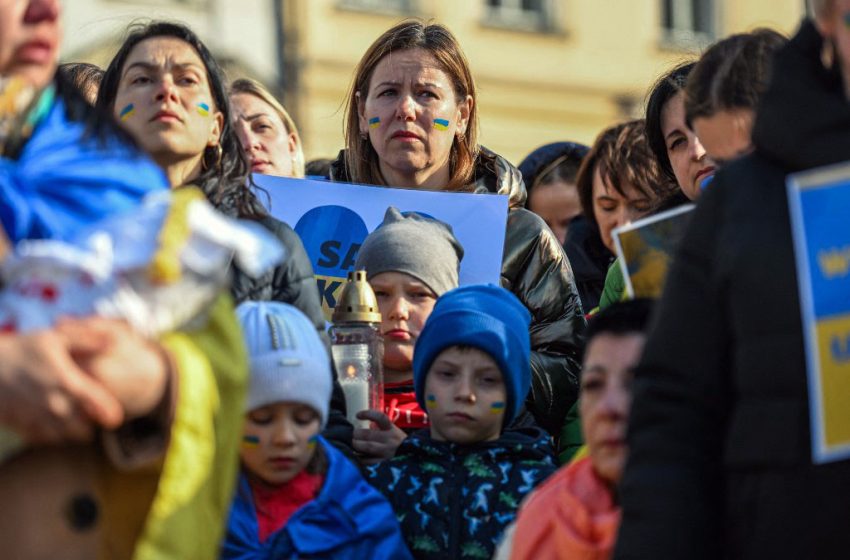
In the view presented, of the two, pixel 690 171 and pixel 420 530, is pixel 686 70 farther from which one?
pixel 420 530

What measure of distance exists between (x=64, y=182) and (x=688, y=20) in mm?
23123

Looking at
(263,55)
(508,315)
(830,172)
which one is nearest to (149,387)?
(830,172)

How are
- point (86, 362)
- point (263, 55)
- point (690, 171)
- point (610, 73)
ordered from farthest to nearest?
point (610, 73) → point (263, 55) → point (690, 171) → point (86, 362)

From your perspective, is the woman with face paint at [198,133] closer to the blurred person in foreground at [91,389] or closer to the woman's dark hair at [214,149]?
the woman's dark hair at [214,149]

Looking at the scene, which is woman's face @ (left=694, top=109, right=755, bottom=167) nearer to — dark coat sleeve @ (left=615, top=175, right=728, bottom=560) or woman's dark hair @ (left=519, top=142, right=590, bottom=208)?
dark coat sleeve @ (left=615, top=175, right=728, bottom=560)

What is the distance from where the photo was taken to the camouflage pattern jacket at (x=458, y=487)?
14.6 ft

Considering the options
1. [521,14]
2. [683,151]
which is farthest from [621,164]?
[521,14]

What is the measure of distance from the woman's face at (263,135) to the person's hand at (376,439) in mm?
1645

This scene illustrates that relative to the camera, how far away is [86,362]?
307 cm

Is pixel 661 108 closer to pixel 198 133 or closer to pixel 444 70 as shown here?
pixel 444 70

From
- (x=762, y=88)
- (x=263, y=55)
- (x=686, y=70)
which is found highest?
(x=263, y=55)

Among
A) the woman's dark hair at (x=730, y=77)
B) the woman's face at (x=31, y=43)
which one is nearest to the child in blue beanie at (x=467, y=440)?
the woman's dark hair at (x=730, y=77)

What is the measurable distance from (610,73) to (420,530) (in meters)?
20.9

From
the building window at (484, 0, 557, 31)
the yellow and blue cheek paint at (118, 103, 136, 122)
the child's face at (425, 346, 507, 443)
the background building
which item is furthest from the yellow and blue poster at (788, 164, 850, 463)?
the building window at (484, 0, 557, 31)
